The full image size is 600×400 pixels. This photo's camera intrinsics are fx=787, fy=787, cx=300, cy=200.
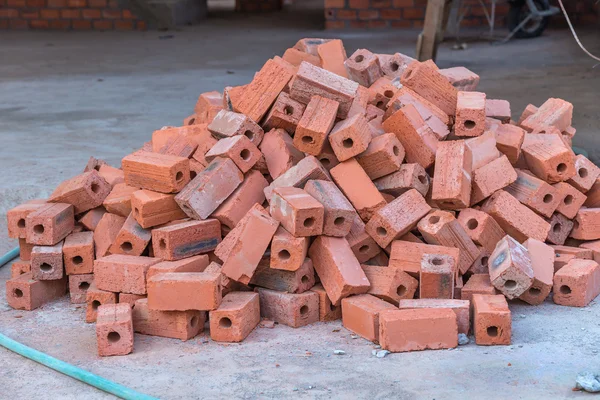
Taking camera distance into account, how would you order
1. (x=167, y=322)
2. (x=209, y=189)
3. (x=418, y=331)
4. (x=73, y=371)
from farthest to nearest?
(x=209, y=189), (x=167, y=322), (x=418, y=331), (x=73, y=371)

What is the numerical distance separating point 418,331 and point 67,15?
1406cm

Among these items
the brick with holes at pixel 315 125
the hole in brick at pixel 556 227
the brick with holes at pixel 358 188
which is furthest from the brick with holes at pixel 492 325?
→ the brick with holes at pixel 315 125

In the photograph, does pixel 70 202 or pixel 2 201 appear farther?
pixel 2 201

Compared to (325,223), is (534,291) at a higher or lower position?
lower

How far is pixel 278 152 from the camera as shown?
476 centimetres

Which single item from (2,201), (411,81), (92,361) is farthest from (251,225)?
(2,201)

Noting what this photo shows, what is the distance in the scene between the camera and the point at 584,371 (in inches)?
138

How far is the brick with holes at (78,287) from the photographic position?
4.55m

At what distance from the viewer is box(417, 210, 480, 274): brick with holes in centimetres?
441

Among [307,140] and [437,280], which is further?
[307,140]

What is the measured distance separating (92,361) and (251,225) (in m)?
1.06

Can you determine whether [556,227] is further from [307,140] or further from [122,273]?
[122,273]

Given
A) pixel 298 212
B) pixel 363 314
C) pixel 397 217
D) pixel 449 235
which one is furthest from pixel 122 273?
pixel 449 235

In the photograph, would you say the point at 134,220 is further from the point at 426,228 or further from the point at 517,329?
the point at 517,329
